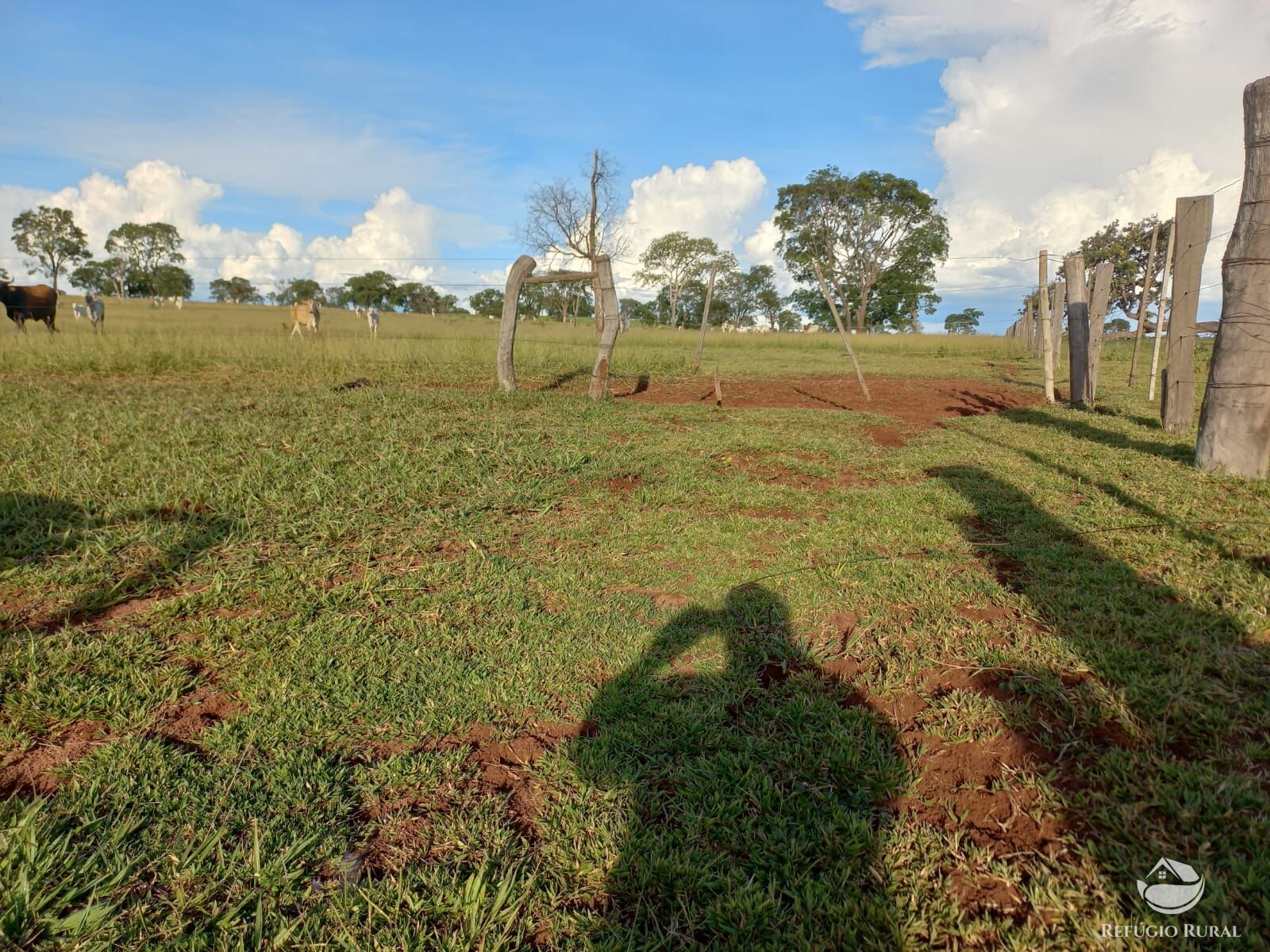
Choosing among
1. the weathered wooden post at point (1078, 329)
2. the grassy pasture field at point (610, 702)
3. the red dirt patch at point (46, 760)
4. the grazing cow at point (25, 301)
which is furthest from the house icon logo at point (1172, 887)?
the grazing cow at point (25, 301)

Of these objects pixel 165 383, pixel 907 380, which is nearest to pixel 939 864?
pixel 165 383

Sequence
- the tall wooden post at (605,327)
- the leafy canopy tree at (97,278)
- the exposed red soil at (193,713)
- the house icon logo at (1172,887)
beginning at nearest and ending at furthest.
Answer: the house icon logo at (1172,887) → the exposed red soil at (193,713) → the tall wooden post at (605,327) → the leafy canopy tree at (97,278)

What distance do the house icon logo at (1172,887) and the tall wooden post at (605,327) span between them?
26.1 ft

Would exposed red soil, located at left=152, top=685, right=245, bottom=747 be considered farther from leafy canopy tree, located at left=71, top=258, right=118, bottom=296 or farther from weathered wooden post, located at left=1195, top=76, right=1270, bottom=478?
leafy canopy tree, located at left=71, top=258, right=118, bottom=296

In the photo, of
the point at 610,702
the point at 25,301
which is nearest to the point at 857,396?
the point at 610,702

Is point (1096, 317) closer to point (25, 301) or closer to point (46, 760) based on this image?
point (46, 760)

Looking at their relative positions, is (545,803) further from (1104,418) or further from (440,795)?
(1104,418)

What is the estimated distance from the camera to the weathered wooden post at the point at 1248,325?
14.3 feet

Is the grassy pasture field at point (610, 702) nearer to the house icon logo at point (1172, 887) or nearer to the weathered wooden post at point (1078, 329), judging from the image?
the house icon logo at point (1172, 887)

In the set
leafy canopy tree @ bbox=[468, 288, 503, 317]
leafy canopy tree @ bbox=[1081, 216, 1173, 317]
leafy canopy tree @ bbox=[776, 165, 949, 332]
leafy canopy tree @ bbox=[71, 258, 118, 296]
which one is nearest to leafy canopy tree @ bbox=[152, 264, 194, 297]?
leafy canopy tree @ bbox=[71, 258, 118, 296]

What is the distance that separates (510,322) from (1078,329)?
799cm

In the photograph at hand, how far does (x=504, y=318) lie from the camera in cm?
912

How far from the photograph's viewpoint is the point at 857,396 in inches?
426

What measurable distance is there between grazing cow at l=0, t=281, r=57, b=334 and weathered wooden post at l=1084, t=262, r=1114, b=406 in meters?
19.8
